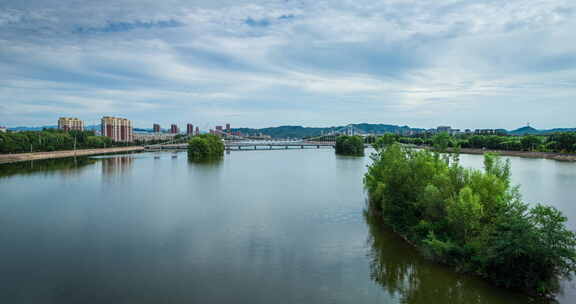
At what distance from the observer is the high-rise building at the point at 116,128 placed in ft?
165

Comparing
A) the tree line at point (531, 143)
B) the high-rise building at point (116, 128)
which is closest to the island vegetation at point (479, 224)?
the tree line at point (531, 143)

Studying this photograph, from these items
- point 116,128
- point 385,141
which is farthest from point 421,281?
point 116,128

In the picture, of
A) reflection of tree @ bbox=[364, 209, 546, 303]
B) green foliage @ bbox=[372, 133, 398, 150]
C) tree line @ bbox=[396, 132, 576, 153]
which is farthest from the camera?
tree line @ bbox=[396, 132, 576, 153]

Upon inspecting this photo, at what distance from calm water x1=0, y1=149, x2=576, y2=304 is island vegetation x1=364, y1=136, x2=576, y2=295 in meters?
0.24

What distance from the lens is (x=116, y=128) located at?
51812 millimetres

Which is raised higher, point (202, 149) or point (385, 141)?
point (385, 141)

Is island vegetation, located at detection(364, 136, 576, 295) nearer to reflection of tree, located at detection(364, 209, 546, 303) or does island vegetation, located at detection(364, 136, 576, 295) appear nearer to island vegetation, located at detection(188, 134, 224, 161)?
reflection of tree, located at detection(364, 209, 546, 303)

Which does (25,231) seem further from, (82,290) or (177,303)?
(177,303)

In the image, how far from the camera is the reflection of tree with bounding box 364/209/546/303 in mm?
4469

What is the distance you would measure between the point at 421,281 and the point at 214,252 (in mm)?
2955

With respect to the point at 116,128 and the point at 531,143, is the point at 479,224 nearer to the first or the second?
the point at 531,143

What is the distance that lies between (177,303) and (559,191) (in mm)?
11309

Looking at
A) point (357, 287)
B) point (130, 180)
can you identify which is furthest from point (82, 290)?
point (130, 180)

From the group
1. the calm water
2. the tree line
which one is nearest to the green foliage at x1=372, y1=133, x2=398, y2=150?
the calm water
